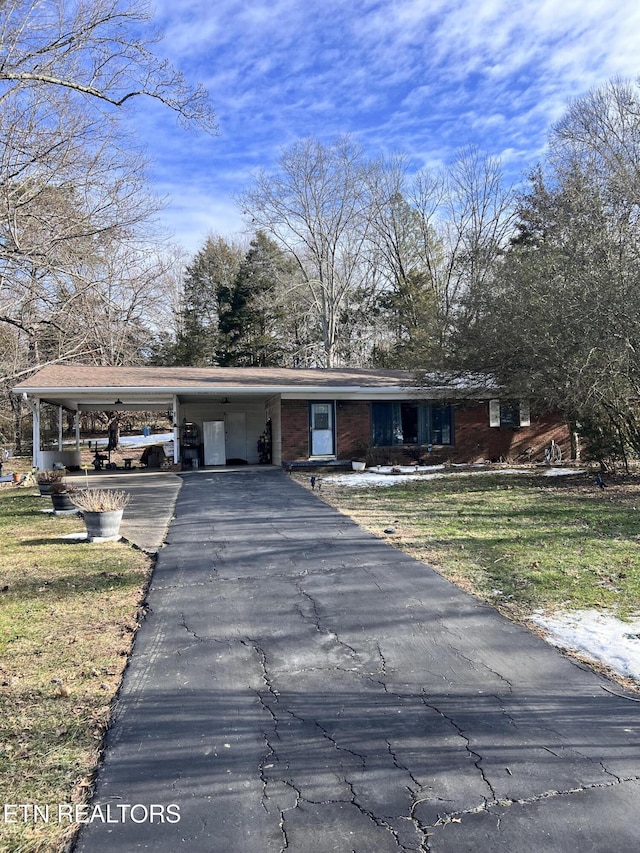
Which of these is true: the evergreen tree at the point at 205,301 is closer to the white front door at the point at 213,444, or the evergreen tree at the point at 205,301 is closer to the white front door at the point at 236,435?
the white front door at the point at 236,435

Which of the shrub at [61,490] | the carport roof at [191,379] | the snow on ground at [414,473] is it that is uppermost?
the carport roof at [191,379]

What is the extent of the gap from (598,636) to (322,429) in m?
13.6

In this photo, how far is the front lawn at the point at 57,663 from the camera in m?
2.56

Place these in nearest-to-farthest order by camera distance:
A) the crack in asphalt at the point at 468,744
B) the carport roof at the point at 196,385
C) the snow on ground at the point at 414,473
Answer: the crack in asphalt at the point at 468,744 → the snow on ground at the point at 414,473 → the carport roof at the point at 196,385

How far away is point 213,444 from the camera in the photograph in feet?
63.5

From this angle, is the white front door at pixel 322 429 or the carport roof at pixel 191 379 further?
the white front door at pixel 322 429

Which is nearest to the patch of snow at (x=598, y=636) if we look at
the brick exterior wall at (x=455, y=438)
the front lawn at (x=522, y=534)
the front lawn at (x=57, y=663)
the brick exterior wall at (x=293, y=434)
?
the front lawn at (x=522, y=534)

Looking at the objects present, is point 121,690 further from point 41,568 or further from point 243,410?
point 243,410

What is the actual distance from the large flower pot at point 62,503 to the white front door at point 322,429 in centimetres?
836

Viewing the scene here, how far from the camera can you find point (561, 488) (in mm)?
12820

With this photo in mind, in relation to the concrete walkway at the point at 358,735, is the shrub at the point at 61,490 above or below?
above

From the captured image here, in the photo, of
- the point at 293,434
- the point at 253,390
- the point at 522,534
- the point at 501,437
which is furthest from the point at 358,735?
the point at 501,437

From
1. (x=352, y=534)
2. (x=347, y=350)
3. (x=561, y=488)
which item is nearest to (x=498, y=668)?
(x=352, y=534)

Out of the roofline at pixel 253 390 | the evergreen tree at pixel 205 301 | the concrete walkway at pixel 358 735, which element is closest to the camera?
the concrete walkway at pixel 358 735
